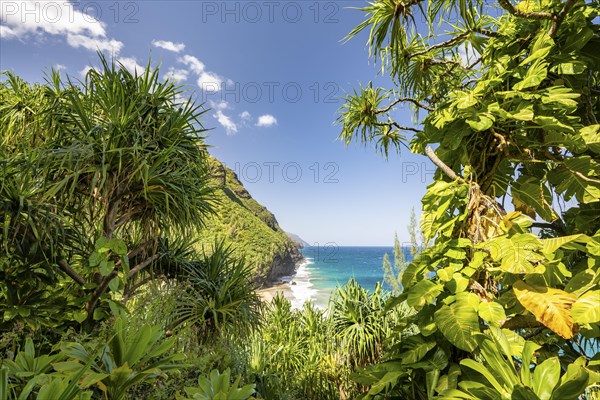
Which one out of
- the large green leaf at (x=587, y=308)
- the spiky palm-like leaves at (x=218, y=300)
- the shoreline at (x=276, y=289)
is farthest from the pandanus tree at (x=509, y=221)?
the shoreline at (x=276, y=289)

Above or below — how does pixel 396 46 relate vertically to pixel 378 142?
above

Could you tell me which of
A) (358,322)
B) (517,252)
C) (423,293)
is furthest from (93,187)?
(358,322)

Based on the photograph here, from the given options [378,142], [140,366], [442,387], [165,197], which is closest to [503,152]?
[442,387]

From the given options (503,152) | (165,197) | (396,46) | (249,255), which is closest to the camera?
(503,152)

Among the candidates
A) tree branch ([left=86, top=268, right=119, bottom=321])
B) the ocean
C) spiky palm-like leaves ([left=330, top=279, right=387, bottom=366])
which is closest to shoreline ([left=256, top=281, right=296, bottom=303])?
the ocean

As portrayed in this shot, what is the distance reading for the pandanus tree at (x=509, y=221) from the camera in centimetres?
85

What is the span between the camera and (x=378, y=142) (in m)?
2.44

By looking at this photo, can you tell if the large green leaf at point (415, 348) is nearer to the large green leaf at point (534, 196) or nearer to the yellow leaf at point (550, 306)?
the yellow leaf at point (550, 306)

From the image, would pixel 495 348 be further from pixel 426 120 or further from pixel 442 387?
pixel 426 120

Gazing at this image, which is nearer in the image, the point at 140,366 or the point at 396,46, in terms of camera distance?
the point at 140,366

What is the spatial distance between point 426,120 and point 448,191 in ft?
1.23

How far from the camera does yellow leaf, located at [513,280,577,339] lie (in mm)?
785

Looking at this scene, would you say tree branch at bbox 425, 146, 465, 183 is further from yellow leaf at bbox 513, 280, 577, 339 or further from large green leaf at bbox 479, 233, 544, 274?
→ yellow leaf at bbox 513, 280, 577, 339

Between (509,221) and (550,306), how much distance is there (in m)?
0.29
